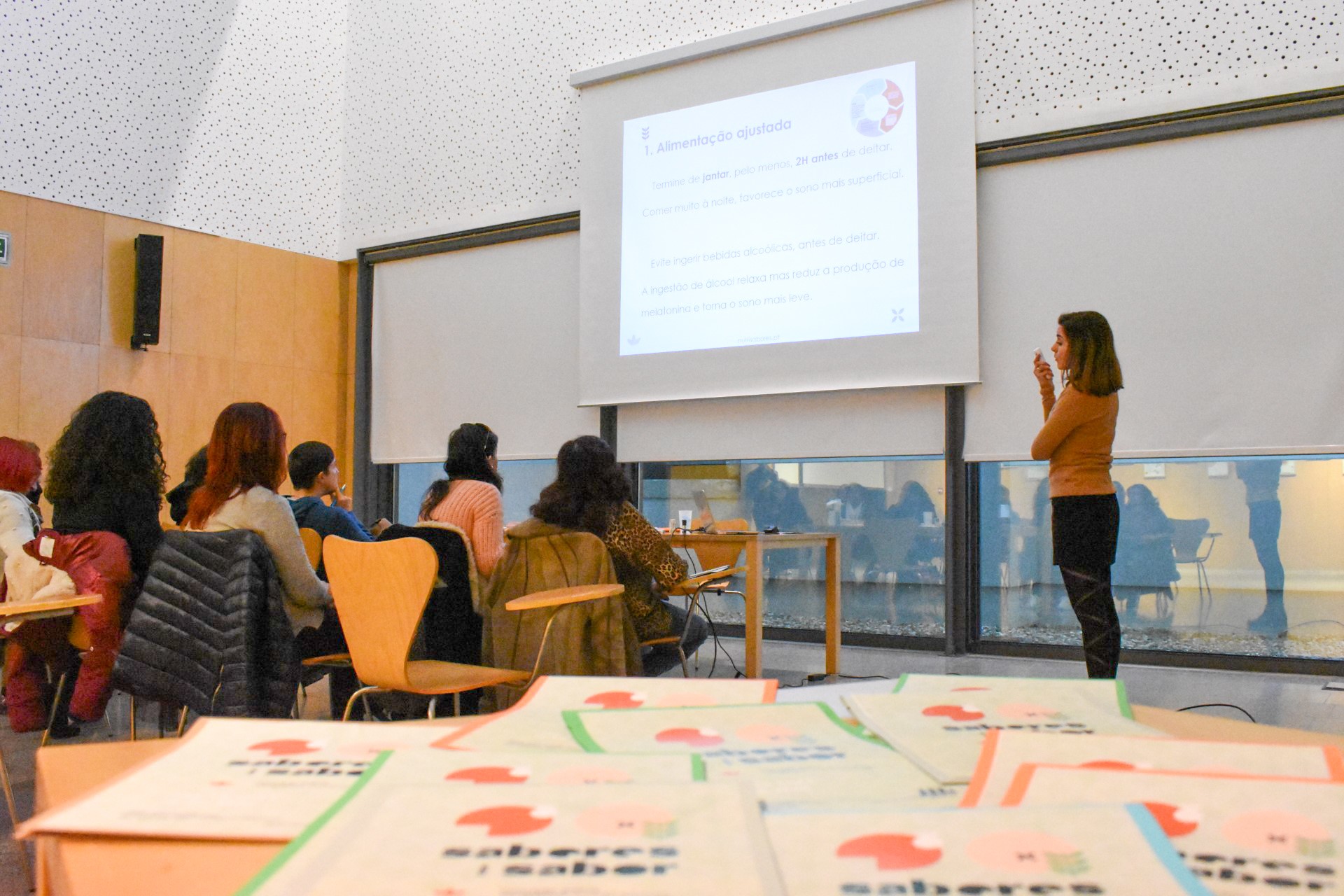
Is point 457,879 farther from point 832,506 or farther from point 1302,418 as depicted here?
point 832,506

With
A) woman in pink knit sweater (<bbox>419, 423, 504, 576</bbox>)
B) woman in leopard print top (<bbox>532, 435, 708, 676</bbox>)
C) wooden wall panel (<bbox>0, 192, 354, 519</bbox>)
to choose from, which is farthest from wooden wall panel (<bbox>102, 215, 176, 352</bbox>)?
woman in leopard print top (<bbox>532, 435, 708, 676</bbox>)

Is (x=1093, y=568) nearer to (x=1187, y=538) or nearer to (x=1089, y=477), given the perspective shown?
(x=1089, y=477)

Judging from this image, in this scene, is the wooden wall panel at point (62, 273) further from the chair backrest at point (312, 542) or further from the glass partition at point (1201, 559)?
the glass partition at point (1201, 559)

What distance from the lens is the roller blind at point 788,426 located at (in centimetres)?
534

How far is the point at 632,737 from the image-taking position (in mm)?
612

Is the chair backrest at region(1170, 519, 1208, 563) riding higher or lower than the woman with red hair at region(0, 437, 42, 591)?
lower

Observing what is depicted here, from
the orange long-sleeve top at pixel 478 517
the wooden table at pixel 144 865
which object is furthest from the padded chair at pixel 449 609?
the wooden table at pixel 144 865

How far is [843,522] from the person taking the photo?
5758mm

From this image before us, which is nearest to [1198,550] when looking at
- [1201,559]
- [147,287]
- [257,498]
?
[1201,559]

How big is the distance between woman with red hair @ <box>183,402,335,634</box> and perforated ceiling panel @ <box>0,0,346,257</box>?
419 centimetres

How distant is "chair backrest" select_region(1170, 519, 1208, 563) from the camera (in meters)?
4.79

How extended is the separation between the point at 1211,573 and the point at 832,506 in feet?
6.61

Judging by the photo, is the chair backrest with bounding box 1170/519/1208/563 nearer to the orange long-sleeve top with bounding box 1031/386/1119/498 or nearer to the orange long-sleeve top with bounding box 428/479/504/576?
the orange long-sleeve top with bounding box 1031/386/1119/498

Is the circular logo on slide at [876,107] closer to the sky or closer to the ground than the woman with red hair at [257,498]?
closer to the sky
